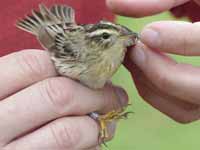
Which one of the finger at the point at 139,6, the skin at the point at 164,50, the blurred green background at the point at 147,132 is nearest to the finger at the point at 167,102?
the skin at the point at 164,50

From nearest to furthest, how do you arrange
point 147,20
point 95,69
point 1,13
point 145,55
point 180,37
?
1. point 180,37
2. point 145,55
3. point 95,69
4. point 1,13
5. point 147,20

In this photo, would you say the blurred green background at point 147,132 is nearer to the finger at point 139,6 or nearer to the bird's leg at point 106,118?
the bird's leg at point 106,118

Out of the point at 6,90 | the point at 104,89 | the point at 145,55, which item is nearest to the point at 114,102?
the point at 104,89

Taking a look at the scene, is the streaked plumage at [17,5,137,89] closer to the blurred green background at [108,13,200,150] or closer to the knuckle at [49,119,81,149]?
the knuckle at [49,119,81,149]

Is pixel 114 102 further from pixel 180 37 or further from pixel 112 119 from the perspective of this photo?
pixel 180 37

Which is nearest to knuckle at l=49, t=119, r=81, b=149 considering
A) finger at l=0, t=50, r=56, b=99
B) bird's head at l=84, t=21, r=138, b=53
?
finger at l=0, t=50, r=56, b=99
